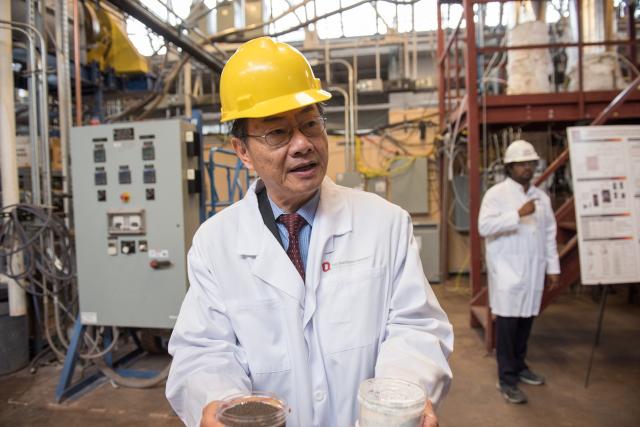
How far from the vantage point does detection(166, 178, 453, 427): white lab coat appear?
3.59 ft

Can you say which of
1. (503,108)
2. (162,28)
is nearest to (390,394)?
(162,28)

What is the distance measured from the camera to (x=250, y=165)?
4.24 ft

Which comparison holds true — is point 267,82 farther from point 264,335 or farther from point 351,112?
point 351,112

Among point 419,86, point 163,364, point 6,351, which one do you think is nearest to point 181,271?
point 163,364

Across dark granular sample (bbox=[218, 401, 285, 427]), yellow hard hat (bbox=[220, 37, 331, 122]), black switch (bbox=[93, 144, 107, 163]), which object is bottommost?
dark granular sample (bbox=[218, 401, 285, 427])

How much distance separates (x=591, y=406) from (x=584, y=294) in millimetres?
3489

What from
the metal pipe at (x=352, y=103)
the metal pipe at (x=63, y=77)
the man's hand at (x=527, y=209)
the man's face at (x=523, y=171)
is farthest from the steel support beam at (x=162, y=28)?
the man's hand at (x=527, y=209)

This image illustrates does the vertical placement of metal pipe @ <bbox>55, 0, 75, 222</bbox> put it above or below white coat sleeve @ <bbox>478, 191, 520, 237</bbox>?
above

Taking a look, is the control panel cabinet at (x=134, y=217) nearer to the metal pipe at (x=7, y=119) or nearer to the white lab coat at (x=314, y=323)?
the metal pipe at (x=7, y=119)

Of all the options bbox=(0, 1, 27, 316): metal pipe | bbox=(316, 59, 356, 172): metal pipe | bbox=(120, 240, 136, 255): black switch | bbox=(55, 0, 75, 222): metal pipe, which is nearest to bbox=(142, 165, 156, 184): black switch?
bbox=(120, 240, 136, 255): black switch

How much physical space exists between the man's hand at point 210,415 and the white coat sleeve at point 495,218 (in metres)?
2.65

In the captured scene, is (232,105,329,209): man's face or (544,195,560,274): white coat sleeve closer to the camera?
(232,105,329,209): man's face

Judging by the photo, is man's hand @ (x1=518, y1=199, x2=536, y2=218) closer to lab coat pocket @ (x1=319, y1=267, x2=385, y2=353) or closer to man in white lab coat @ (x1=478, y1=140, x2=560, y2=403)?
man in white lab coat @ (x1=478, y1=140, x2=560, y2=403)

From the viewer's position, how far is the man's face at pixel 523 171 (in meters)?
3.17
